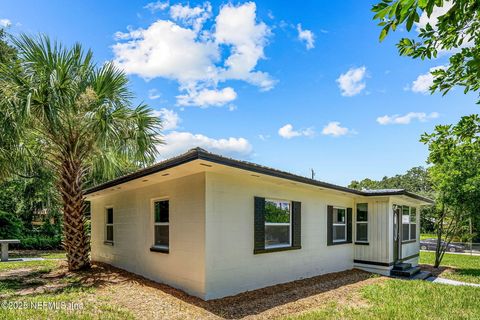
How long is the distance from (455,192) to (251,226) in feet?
35.2

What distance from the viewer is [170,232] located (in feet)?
24.7

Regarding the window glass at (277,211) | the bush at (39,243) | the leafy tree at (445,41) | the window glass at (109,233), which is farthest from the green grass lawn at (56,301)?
the bush at (39,243)

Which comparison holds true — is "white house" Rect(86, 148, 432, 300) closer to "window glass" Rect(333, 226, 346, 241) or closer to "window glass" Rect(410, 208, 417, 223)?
"window glass" Rect(333, 226, 346, 241)

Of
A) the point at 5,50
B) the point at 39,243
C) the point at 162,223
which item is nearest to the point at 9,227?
the point at 39,243

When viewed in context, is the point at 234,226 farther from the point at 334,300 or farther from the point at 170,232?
the point at 334,300

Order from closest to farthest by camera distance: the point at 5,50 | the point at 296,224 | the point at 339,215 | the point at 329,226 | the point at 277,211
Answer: the point at 277,211
the point at 296,224
the point at 5,50
the point at 329,226
the point at 339,215

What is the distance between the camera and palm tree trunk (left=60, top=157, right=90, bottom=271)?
905 centimetres

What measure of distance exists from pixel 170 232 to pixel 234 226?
5.43ft

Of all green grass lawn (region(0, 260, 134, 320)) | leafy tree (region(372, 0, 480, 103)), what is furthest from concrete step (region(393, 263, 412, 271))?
leafy tree (region(372, 0, 480, 103))

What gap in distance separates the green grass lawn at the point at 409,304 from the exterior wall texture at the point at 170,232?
8.03 feet

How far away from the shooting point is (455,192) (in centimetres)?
1332

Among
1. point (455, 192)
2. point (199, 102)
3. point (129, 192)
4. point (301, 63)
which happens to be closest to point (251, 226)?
point (129, 192)

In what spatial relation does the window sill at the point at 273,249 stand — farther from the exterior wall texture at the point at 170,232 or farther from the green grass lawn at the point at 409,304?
the green grass lawn at the point at 409,304

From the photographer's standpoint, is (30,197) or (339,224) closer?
(339,224)
